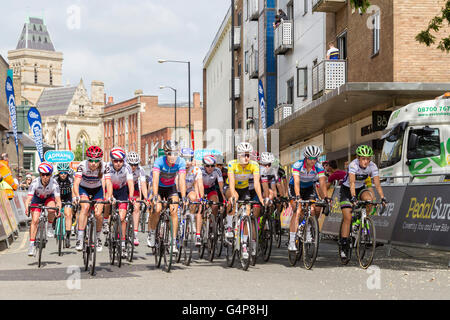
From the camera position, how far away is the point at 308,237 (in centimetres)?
1273

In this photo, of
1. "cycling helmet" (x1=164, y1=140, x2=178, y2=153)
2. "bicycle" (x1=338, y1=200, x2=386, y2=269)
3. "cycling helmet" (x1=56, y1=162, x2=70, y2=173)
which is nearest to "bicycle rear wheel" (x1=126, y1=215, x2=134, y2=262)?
"cycling helmet" (x1=164, y1=140, x2=178, y2=153)

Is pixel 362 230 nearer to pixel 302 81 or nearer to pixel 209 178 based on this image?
pixel 209 178

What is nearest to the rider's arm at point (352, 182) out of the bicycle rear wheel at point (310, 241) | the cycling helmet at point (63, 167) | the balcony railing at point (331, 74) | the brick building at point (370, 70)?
the bicycle rear wheel at point (310, 241)

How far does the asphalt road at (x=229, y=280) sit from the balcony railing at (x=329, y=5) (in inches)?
602

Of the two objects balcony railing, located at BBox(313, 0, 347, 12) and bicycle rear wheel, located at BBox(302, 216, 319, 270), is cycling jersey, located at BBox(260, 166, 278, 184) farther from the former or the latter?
balcony railing, located at BBox(313, 0, 347, 12)

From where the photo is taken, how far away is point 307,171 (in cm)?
1355

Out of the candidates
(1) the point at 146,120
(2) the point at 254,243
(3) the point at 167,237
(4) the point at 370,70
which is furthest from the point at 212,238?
(1) the point at 146,120

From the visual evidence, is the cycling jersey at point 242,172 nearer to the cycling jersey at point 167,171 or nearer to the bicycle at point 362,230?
the cycling jersey at point 167,171

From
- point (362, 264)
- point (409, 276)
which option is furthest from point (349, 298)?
point (362, 264)

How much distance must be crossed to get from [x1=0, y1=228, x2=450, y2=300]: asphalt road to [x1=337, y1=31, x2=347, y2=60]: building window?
15.1 meters

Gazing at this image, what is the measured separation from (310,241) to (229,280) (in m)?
2.14
